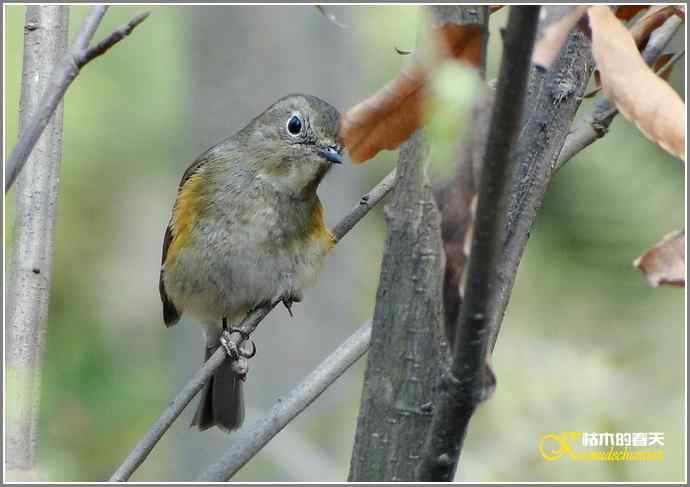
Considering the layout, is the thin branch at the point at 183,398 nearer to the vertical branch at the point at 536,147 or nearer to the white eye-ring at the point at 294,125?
the vertical branch at the point at 536,147

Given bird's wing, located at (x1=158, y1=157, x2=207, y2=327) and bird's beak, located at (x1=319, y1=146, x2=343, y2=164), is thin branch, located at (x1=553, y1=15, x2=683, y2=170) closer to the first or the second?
bird's beak, located at (x1=319, y1=146, x2=343, y2=164)

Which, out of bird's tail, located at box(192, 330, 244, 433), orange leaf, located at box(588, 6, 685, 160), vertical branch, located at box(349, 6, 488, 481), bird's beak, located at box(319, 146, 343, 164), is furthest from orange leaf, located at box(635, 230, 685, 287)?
bird's tail, located at box(192, 330, 244, 433)

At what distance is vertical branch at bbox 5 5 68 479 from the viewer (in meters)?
2.05

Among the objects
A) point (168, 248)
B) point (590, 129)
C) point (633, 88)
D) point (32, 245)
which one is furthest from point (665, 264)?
point (168, 248)

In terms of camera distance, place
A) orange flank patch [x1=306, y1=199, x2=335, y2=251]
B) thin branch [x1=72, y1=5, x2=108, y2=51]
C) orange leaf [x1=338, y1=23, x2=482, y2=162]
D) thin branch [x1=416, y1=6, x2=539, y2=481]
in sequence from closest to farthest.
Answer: thin branch [x1=416, y1=6, x2=539, y2=481] → orange leaf [x1=338, y1=23, x2=482, y2=162] → thin branch [x1=72, y1=5, x2=108, y2=51] → orange flank patch [x1=306, y1=199, x2=335, y2=251]

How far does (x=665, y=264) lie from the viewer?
1.33 m

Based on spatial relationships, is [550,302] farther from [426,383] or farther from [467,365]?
[467,365]

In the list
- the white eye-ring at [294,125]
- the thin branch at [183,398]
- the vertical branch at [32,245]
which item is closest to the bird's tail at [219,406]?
the white eye-ring at [294,125]

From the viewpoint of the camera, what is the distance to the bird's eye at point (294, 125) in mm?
3718

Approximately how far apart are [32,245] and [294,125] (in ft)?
5.71

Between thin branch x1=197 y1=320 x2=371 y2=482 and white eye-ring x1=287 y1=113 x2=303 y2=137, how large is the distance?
67.8 inches

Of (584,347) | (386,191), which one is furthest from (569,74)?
(584,347)

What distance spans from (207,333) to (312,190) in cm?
93

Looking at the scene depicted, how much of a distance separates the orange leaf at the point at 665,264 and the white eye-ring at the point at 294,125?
2.47 metres
